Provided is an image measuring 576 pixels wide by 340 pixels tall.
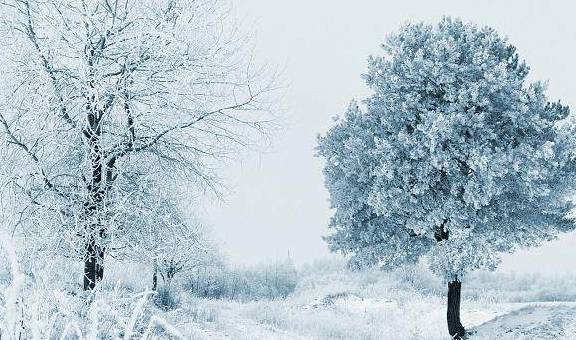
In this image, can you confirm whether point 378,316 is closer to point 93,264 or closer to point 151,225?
point 151,225

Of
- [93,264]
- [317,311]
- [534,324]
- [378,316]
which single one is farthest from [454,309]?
[317,311]

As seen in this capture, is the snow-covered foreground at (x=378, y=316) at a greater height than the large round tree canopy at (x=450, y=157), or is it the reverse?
the large round tree canopy at (x=450, y=157)

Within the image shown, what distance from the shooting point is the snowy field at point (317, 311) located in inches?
202

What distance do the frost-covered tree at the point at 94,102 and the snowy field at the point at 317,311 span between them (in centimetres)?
148

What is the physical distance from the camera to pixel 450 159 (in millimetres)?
13695

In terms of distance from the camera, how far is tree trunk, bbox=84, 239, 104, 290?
1117 cm

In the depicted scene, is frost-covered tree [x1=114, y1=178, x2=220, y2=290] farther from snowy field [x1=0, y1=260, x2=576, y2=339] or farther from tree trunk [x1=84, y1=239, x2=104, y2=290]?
snowy field [x1=0, y1=260, x2=576, y2=339]

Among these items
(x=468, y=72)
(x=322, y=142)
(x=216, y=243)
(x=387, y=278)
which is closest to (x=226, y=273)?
(x=216, y=243)

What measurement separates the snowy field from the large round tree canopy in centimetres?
266

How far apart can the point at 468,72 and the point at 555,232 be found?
4.73 meters

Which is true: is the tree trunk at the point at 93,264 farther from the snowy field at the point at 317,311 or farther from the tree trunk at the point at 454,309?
the tree trunk at the point at 454,309

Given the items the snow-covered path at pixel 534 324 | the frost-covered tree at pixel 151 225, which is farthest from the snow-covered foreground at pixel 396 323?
the frost-covered tree at pixel 151 225

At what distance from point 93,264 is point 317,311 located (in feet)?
52.1

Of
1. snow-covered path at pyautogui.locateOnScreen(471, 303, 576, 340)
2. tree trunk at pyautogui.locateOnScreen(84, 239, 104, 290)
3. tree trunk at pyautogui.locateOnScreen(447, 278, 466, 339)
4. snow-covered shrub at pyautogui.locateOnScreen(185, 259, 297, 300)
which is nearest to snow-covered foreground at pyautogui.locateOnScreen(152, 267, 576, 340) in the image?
snow-covered path at pyautogui.locateOnScreen(471, 303, 576, 340)
